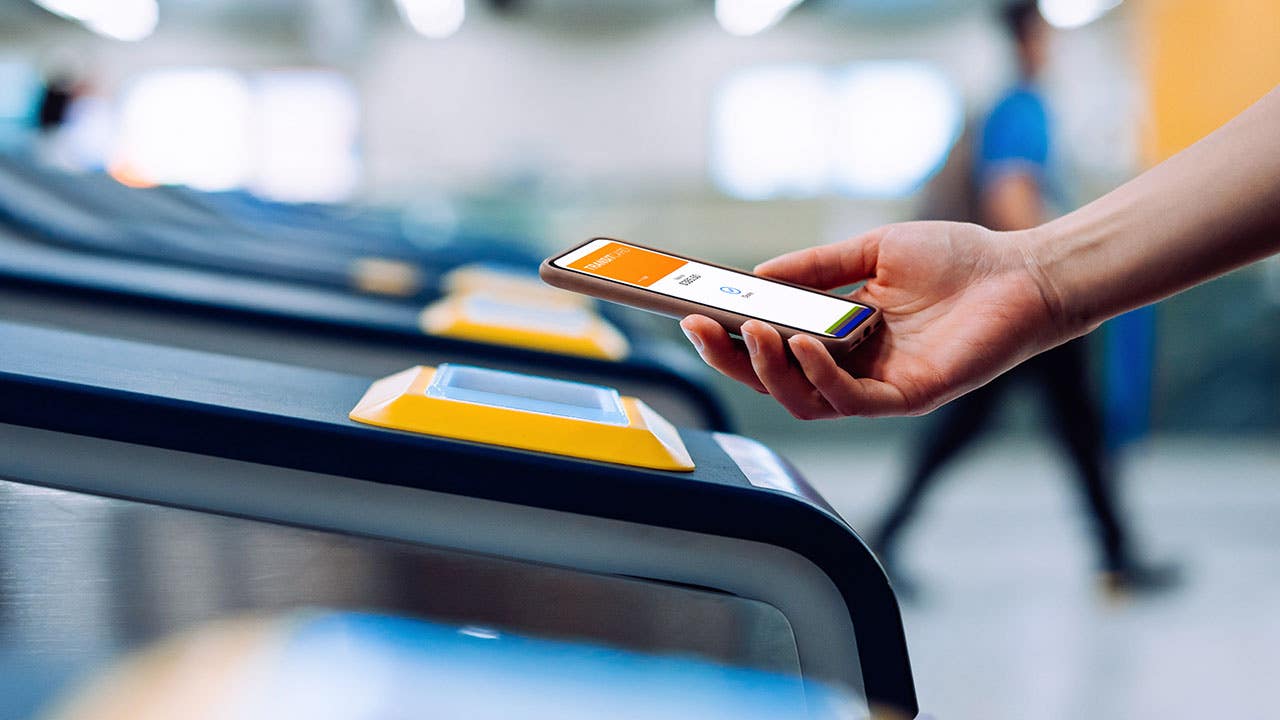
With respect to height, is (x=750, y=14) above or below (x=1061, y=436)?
above

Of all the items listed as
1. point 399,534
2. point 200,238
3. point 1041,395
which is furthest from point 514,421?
point 1041,395

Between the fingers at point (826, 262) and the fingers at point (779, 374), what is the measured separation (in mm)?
134

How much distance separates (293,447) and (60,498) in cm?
15

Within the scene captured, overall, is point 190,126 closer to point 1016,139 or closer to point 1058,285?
point 1016,139

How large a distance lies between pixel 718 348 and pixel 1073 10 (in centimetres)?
846

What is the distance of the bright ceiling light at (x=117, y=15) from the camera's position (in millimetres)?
7729

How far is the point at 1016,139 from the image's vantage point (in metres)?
2.23

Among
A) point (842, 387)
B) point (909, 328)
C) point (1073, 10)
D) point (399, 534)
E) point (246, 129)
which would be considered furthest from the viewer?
point (246, 129)

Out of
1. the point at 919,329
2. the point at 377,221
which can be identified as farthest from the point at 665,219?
the point at 919,329

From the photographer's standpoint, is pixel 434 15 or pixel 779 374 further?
pixel 434 15

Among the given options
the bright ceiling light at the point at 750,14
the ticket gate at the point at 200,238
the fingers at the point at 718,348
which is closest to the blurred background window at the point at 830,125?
the bright ceiling light at the point at 750,14

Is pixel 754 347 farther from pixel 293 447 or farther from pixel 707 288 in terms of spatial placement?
pixel 293 447

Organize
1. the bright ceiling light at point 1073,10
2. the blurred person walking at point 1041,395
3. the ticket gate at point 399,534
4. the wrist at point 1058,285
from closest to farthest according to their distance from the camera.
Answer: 1. the ticket gate at point 399,534
2. the wrist at point 1058,285
3. the blurred person walking at point 1041,395
4. the bright ceiling light at point 1073,10

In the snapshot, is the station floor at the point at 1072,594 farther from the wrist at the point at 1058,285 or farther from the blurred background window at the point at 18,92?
the blurred background window at the point at 18,92
